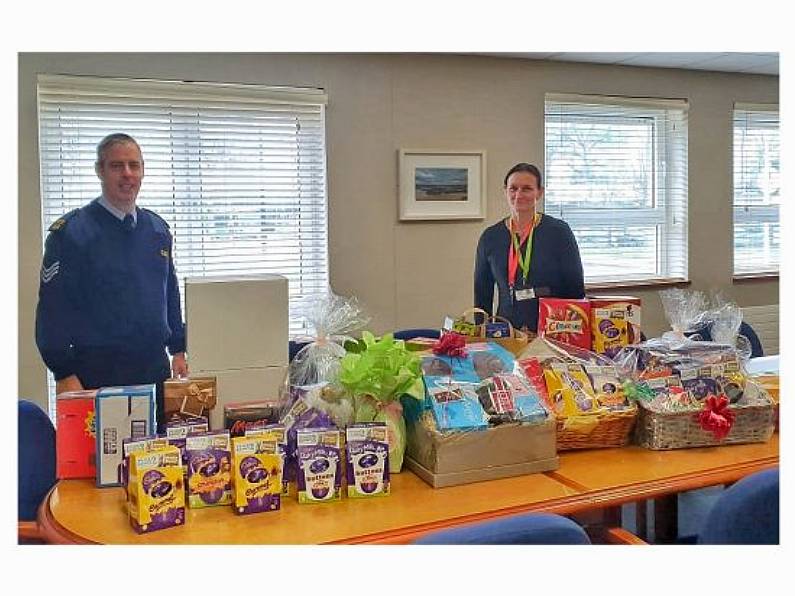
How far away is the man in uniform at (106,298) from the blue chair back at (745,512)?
1.32m

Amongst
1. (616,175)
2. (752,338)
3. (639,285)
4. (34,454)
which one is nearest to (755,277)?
(752,338)

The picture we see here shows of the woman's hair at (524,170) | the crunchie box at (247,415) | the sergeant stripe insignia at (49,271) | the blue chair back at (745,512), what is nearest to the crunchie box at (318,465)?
the crunchie box at (247,415)

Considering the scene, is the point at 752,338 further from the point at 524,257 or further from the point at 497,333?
the point at 497,333

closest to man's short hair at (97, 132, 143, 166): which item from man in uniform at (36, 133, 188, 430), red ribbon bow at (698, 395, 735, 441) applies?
man in uniform at (36, 133, 188, 430)

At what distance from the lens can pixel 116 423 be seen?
1.48 meters

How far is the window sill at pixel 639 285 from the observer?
2.46 m

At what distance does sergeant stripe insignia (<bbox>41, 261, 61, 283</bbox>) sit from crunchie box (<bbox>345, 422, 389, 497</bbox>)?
1004 millimetres

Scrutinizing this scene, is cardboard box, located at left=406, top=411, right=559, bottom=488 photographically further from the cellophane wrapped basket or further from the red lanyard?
the red lanyard

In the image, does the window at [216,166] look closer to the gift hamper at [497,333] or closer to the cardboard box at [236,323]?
the cardboard box at [236,323]

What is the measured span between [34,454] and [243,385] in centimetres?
53

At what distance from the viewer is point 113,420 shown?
1.48m

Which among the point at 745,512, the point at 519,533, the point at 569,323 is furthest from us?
the point at 569,323

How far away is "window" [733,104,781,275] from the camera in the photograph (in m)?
2.02
